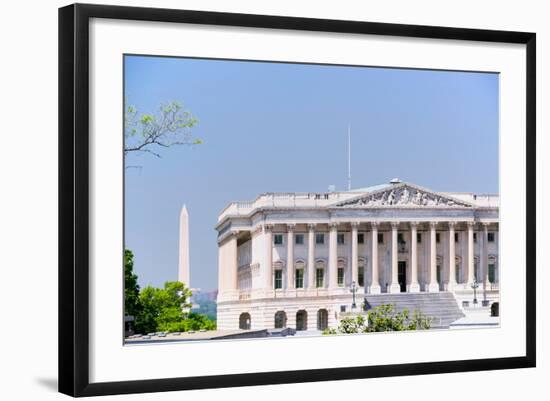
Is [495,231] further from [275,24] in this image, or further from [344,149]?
[275,24]

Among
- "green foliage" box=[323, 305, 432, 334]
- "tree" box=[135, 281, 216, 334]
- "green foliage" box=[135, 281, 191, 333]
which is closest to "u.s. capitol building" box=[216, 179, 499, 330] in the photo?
"green foliage" box=[323, 305, 432, 334]

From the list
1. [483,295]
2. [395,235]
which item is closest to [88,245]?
[395,235]

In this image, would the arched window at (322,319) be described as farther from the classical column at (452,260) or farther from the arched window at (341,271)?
the classical column at (452,260)

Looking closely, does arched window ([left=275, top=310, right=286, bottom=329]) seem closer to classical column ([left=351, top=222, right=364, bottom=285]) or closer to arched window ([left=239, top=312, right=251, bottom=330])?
arched window ([left=239, top=312, right=251, bottom=330])

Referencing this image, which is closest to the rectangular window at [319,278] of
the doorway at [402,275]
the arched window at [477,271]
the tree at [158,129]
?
the doorway at [402,275]

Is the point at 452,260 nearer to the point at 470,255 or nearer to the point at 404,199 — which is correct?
the point at 470,255

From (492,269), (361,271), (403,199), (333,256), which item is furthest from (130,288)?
(492,269)
